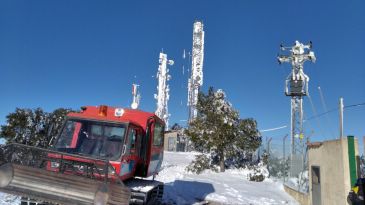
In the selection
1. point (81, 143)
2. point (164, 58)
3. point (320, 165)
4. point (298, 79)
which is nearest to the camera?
point (81, 143)

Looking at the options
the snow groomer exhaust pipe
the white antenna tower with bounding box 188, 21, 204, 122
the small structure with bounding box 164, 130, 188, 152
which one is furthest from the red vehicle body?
the white antenna tower with bounding box 188, 21, 204, 122

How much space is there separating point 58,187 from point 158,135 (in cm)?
516

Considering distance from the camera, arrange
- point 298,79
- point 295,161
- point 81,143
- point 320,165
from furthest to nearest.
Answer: point 298,79
point 295,161
point 320,165
point 81,143

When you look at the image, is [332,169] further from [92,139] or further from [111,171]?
[111,171]

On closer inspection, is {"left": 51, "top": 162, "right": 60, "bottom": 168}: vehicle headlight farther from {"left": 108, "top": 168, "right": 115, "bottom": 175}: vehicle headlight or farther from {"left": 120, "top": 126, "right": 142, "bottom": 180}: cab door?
{"left": 120, "top": 126, "right": 142, "bottom": 180}: cab door

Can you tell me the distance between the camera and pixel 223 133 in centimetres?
2764

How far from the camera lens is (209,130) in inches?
1110

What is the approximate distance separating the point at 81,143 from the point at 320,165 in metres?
9.59

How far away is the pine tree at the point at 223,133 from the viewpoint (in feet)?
91.1

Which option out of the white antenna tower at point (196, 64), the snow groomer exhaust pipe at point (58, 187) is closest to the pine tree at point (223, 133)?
the snow groomer exhaust pipe at point (58, 187)

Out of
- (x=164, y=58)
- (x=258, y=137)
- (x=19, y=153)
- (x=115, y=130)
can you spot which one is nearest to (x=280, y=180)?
(x=258, y=137)

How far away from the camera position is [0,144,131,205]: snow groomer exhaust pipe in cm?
689

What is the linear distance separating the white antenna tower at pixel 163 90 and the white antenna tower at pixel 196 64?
21.8 ft

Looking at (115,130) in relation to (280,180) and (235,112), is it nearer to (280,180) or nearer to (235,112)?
(280,180)
